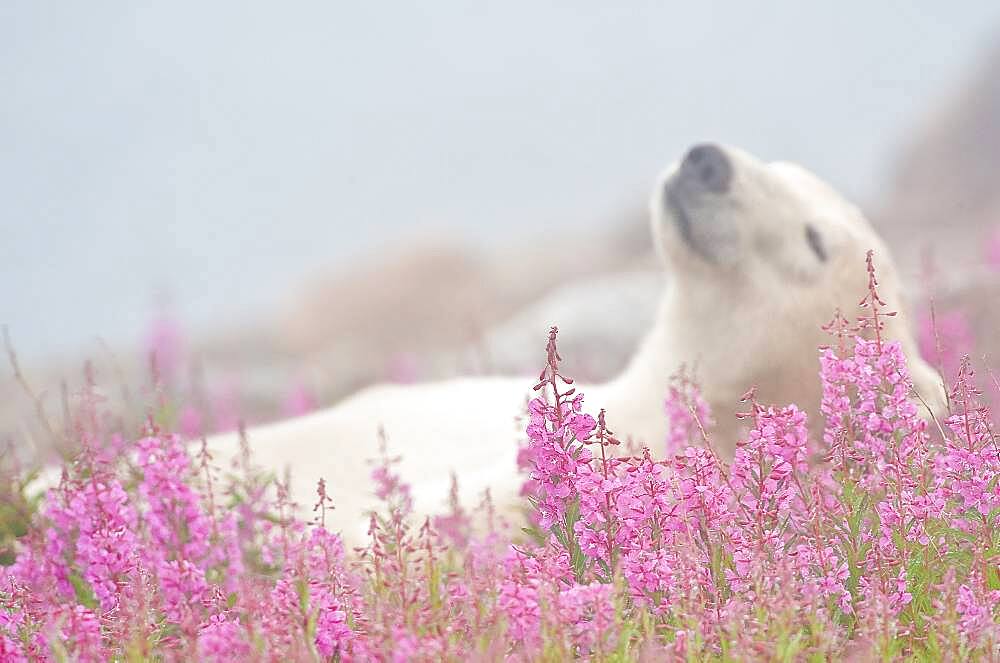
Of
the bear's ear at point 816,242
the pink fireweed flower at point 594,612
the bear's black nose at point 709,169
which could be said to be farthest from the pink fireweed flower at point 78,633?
the bear's ear at point 816,242

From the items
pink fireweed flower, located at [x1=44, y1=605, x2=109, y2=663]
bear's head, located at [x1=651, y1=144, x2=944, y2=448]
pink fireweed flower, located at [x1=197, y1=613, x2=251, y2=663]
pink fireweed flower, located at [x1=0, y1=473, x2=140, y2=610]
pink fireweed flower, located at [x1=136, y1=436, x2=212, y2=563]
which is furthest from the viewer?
bear's head, located at [x1=651, y1=144, x2=944, y2=448]

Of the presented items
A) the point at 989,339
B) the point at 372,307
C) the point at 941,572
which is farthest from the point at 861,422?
the point at 372,307

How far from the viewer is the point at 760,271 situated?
16.7ft

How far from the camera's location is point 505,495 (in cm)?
519

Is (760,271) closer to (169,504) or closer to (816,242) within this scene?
(816,242)

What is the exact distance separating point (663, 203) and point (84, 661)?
3.41 m

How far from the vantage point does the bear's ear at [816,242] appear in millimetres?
5051

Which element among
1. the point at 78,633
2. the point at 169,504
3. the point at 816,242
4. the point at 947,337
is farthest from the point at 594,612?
the point at 947,337

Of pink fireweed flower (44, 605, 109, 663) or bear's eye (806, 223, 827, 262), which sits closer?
pink fireweed flower (44, 605, 109, 663)

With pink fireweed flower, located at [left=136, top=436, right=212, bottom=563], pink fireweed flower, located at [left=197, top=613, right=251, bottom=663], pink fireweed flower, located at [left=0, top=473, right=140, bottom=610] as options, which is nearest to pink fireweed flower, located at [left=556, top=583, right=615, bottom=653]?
pink fireweed flower, located at [left=197, top=613, right=251, bottom=663]

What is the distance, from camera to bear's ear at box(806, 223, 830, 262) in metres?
5.05

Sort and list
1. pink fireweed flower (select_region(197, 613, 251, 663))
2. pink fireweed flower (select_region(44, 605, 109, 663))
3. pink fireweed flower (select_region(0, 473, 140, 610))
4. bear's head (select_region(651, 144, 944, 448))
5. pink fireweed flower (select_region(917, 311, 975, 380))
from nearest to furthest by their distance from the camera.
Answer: pink fireweed flower (select_region(197, 613, 251, 663)) < pink fireweed flower (select_region(44, 605, 109, 663)) < pink fireweed flower (select_region(0, 473, 140, 610)) < bear's head (select_region(651, 144, 944, 448)) < pink fireweed flower (select_region(917, 311, 975, 380))

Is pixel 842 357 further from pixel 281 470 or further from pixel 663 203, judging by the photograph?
pixel 281 470

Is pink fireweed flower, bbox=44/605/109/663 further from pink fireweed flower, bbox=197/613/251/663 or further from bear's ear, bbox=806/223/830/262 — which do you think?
bear's ear, bbox=806/223/830/262
